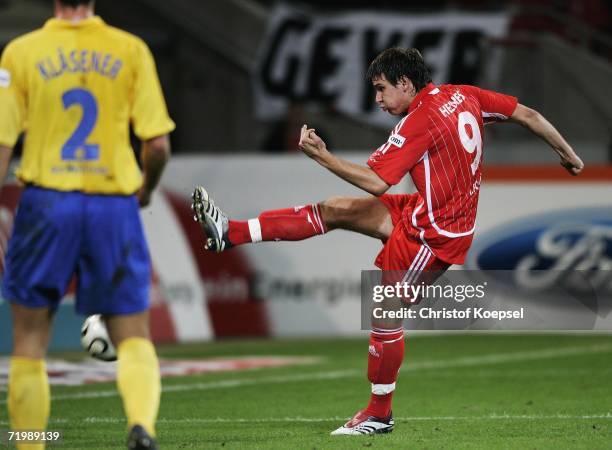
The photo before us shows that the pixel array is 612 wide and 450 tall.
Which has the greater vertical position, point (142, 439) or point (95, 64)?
point (95, 64)

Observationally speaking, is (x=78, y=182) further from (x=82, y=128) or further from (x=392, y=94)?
(x=392, y=94)

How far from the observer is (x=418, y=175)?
24.3 feet

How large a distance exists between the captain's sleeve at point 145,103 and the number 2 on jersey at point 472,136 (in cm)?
239

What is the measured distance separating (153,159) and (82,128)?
325 mm

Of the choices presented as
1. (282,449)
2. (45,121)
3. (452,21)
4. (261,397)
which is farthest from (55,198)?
(452,21)

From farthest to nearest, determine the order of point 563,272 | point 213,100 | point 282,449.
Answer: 1. point 213,100
2. point 563,272
3. point 282,449

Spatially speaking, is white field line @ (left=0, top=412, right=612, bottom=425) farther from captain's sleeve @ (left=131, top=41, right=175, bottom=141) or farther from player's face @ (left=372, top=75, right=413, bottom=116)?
captain's sleeve @ (left=131, top=41, right=175, bottom=141)

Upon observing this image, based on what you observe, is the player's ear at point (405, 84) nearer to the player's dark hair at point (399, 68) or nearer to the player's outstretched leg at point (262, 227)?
the player's dark hair at point (399, 68)

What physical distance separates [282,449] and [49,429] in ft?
5.85

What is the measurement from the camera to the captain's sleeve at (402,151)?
279 inches

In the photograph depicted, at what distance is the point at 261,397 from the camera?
959 cm

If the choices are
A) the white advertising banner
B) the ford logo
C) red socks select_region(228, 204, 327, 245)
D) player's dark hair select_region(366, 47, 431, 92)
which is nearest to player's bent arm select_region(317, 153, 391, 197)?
player's dark hair select_region(366, 47, 431, 92)

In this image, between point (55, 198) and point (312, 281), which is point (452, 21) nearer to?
point (312, 281)

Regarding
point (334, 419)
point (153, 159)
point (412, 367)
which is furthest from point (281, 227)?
point (412, 367)
